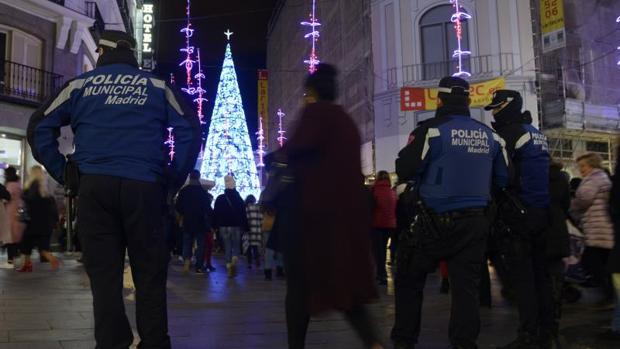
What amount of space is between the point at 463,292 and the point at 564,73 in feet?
65.2

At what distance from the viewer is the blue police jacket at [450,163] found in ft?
13.5

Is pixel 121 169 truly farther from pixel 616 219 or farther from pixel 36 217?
pixel 36 217

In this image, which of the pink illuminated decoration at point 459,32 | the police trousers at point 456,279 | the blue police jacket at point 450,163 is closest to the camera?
the police trousers at point 456,279

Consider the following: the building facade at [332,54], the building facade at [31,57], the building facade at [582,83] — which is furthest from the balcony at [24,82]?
the building facade at [582,83]

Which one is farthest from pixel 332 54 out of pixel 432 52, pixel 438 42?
pixel 438 42

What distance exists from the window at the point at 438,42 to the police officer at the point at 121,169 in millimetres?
20133

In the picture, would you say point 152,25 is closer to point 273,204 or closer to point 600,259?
point 600,259

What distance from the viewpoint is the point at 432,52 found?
23.2m

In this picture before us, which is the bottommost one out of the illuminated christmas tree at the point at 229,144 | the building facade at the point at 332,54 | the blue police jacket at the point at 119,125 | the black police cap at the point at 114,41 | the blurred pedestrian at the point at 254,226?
the blurred pedestrian at the point at 254,226

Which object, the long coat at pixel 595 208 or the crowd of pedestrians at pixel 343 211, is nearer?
the crowd of pedestrians at pixel 343 211

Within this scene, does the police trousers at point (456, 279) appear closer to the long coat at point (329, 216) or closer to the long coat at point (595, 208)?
the long coat at point (329, 216)

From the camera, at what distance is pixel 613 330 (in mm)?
5074

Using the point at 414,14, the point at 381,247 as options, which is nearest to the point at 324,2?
the point at 414,14

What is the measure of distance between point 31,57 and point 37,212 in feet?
35.3
